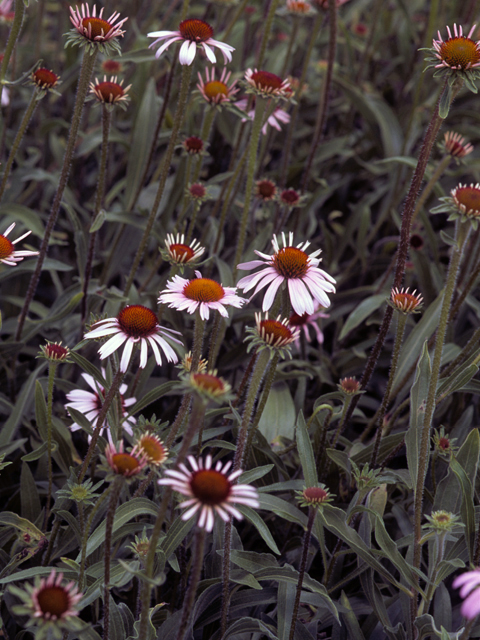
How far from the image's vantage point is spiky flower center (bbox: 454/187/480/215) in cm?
110

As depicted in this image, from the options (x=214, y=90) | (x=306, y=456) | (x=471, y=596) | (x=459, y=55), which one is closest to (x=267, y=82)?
(x=214, y=90)

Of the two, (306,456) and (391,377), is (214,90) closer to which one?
(391,377)

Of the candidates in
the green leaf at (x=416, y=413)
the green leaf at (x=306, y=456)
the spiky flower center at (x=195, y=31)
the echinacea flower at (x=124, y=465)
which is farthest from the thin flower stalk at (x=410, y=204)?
the echinacea flower at (x=124, y=465)

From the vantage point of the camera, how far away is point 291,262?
1246 millimetres

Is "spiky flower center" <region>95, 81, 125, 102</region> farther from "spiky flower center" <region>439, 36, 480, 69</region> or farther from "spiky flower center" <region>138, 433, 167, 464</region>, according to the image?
"spiky flower center" <region>138, 433, 167, 464</region>

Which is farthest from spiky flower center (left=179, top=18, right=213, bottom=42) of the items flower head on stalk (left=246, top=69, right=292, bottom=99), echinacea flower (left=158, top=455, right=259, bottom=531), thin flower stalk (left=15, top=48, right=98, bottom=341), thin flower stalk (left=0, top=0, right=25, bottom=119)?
echinacea flower (left=158, top=455, right=259, bottom=531)

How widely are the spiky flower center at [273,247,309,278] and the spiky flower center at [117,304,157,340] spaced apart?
0.28 meters

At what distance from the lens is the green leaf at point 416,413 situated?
131cm

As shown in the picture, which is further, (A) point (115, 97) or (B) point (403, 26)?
(B) point (403, 26)

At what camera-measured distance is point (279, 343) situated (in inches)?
42.5

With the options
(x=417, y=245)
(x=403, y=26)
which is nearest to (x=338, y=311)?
(x=417, y=245)

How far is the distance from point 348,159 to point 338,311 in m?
0.90

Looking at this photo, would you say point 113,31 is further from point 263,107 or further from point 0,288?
point 0,288

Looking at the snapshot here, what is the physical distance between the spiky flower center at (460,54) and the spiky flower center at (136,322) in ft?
2.47
